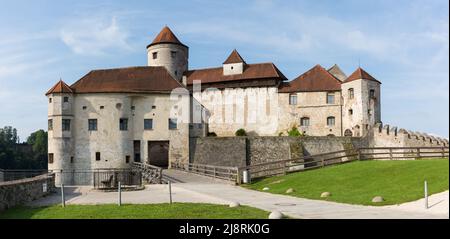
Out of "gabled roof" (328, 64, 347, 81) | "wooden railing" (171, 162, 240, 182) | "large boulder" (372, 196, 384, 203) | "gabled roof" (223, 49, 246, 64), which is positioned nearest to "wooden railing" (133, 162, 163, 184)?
"wooden railing" (171, 162, 240, 182)

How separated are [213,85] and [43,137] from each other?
66.0m

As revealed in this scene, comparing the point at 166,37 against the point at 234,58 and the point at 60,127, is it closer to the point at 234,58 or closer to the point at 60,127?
the point at 234,58

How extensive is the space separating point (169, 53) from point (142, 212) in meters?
49.1

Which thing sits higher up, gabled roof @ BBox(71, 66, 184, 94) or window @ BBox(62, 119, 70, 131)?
gabled roof @ BBox(71, 66, 184, 94)

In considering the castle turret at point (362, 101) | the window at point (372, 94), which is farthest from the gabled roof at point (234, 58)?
the window at point (372, 94)

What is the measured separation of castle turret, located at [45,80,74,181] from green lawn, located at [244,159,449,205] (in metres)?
27.7

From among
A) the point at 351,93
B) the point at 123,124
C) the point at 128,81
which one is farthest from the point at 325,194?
the point at 128,81

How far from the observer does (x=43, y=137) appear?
369ft

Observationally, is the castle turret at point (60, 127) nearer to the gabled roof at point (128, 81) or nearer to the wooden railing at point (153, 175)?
the gabled roof at point (128, 81)

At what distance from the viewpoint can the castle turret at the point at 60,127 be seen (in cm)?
4984

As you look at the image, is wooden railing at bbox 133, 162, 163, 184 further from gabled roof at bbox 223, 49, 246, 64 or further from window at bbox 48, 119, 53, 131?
gabled roof at bbox 223, 49, 246, 64

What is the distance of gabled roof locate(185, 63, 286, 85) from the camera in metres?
59.1

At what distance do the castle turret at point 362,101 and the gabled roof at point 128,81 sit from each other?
63.1 ft

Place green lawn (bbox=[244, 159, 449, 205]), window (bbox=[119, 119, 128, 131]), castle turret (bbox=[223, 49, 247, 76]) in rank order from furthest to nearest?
castle turret (bbox=[223, 49, 247, 76])
window (bbox=[119, 119, 128, 131])
green lawn (bbox=[244, 159, 449, 205])
